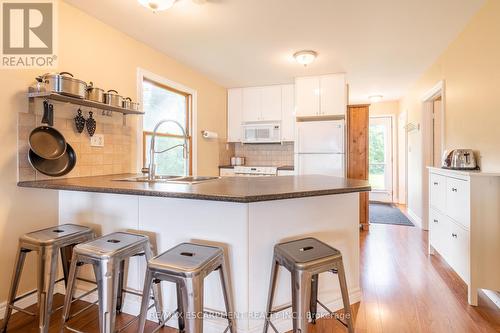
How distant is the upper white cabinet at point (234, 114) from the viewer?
4922 mm

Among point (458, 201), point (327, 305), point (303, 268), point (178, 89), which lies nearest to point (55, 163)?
point (178, 89)

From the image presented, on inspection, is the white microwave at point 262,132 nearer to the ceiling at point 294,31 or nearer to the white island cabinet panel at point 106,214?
the ceiling at point 294,31

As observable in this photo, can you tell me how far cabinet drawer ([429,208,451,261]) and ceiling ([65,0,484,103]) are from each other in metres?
1.89

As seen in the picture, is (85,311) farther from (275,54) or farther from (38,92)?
(275,54)

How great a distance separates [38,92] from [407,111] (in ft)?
18.9

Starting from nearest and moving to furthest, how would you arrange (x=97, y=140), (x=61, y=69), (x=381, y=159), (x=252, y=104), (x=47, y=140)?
(x=47, y=140)
(x=61, y=69)
(x=97, y=140)
(x=252, y=104)
(x=381, y=159)

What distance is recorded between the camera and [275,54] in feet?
11.1

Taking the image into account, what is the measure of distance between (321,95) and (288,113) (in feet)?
2.21

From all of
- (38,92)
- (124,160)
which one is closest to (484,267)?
(124,160)

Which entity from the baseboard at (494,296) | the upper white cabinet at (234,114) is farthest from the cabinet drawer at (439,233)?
the upper white cabinet at (234,114)

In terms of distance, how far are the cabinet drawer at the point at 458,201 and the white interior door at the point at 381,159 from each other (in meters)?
4.09

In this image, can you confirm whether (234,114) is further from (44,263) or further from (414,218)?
(44,263)

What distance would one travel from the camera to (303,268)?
1278 mm

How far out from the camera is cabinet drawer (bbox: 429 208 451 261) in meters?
2.51
